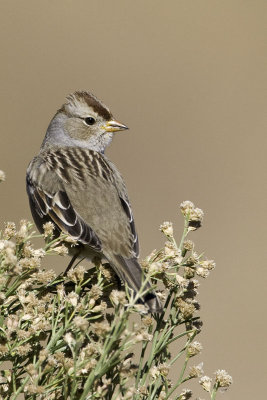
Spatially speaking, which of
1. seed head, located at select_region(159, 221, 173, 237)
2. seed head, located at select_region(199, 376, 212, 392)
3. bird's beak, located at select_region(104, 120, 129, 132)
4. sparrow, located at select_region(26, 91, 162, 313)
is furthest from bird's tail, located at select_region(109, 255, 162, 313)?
bird's beak, located at select_region(104, 120, 129, 132)

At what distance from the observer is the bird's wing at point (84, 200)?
13.8ft

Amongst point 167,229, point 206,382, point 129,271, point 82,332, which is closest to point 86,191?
point 129,271

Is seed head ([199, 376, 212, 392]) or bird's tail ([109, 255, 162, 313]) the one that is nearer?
seed head ([199, 376, 212, 392])

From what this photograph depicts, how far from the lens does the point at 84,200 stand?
4461 mm

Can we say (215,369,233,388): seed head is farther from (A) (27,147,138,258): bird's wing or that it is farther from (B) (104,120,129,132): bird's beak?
(B) (104,120,129,132): bird's beak

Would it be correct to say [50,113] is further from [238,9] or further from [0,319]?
[0,319]

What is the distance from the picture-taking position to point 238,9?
52.3 ft

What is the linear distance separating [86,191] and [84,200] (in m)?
0.09

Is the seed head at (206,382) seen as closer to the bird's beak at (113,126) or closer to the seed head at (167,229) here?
the seed head at (167,229)

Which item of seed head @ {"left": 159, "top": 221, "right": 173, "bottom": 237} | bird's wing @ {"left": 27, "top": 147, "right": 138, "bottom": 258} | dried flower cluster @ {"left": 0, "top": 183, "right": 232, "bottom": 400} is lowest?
dried flower cluster @ {"left": 0, "top": 183, "right": 232, "bottom": 400}

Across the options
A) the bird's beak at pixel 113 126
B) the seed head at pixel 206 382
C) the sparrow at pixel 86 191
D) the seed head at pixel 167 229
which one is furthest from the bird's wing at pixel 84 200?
the seed head at pixel 206 382

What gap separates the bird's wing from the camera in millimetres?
4203

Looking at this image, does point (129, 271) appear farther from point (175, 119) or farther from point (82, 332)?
point (175, 119)

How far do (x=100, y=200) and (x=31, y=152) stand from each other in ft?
22.2
